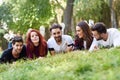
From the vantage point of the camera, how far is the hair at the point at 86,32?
8391 mm

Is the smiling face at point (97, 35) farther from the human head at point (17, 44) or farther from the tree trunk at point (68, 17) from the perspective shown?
the tree trunk at point (68, 17)

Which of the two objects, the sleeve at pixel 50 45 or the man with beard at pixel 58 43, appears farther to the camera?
the sleeve at pixel 50 45

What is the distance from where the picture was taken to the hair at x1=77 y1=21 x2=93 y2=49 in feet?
27.5

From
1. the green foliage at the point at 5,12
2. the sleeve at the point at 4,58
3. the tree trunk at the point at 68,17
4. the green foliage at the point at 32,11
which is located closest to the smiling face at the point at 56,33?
the sleeve at the point at 4,58

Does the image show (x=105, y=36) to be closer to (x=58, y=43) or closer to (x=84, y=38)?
(x=84, y=38)

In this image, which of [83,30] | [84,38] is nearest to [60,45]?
[84,38]

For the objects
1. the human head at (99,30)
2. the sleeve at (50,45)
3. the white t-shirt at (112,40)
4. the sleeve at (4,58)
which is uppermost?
the human head at (99,30)

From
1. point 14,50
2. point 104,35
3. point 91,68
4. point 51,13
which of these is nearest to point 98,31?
point 104,35

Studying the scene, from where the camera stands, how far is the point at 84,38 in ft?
28.1

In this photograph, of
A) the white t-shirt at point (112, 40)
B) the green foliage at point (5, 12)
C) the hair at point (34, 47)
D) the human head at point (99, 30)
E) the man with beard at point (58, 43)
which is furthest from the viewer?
the green foliage at point (5, 12)

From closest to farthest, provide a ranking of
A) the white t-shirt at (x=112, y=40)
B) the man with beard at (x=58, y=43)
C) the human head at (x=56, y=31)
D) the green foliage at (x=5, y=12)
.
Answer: the white t-shirt at (x=112, y=40) → the human head at (x=56, y=31) → the man with beard at (x=58, y=43) → the green foliage at (x=5, y=12)

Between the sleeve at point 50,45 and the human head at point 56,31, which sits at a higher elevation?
the human head at point 56,31

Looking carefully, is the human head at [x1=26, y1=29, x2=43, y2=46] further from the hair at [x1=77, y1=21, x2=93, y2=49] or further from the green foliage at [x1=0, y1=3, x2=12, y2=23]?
the green foliage at [x1=0, y1=3, x2=12, y2=23]

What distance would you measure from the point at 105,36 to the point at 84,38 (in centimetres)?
79
